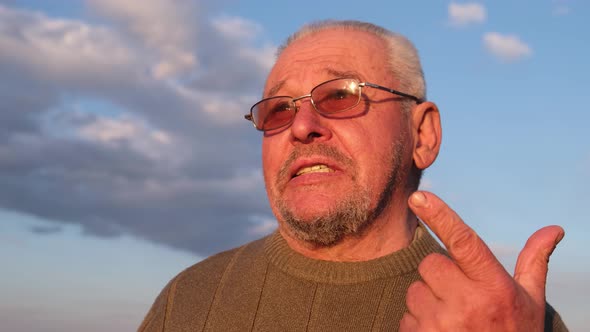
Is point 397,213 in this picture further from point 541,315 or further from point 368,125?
point 541,315

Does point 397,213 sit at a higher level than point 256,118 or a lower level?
lower

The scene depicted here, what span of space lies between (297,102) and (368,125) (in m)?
0.47

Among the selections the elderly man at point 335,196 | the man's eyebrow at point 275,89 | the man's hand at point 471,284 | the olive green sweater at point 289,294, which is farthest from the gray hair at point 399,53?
the man's hand at point 471,284

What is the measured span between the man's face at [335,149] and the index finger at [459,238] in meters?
1.39

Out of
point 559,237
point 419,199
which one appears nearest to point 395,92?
point 559,237

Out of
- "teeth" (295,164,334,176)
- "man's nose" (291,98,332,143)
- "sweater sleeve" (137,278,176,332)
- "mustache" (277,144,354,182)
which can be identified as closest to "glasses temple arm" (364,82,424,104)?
"man's nose" (291,98,332,143)

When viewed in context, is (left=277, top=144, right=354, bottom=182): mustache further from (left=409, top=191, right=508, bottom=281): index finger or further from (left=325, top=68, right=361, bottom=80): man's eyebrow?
(left=409, top=191, right=508, bottom=281): index finger

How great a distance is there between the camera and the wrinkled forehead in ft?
12.7

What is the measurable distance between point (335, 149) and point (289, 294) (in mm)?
923

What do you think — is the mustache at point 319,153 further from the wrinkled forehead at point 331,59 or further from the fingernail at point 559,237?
the fingernail at point 559,237

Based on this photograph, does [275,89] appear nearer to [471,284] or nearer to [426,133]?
[426,133]

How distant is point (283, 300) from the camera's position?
3727mm

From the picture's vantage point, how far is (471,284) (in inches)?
87.0

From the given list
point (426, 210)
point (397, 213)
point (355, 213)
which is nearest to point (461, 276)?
point (426, 210)
